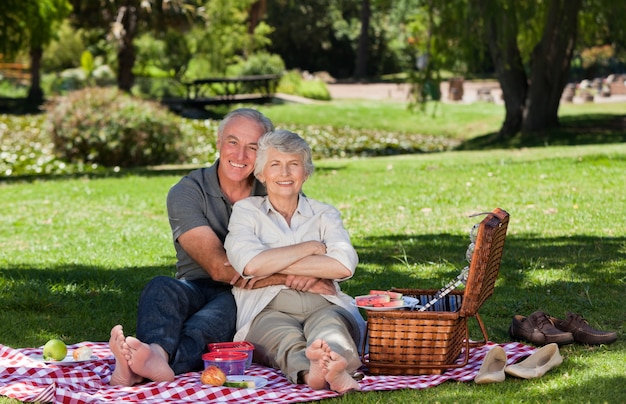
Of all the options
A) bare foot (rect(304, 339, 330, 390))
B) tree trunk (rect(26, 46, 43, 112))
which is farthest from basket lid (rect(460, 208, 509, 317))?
tree trunk (rect(26, 46, 43, 112))

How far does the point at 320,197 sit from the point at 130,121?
9225mm

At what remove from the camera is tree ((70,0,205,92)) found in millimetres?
33750

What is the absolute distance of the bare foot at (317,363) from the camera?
4688 mm

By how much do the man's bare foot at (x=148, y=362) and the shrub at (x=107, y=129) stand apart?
17220 mm

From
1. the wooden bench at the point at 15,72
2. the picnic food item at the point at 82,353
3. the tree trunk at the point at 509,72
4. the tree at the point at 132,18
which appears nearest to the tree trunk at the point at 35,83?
the tree at the point at 132,18

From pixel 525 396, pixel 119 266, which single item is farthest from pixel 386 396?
pixel 119 266

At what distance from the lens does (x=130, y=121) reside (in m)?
21.8

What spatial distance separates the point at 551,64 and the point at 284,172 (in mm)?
18230

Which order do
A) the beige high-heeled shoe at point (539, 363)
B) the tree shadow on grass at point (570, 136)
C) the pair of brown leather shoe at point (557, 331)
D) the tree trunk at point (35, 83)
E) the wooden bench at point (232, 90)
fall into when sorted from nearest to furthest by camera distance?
the beige high-heeled shoe at point (539, 363), the pair of brown leather shoe at point (557, 331), the tree shadow on grass at point (570, 136), the wooden bench at point (232, 90), the tree trunk at point (35, 83)

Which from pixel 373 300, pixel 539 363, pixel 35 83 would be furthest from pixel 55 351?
pixel 35 83

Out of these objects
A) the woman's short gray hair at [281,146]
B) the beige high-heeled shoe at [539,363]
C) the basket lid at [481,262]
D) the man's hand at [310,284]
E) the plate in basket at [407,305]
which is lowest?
the beige high-heeled shoe at [539,363]

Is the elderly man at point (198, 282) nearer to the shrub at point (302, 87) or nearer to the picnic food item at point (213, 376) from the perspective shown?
the picnic food item at point (213, 376)

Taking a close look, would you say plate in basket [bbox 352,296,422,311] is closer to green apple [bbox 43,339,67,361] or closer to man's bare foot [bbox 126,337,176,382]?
man's bare foot [bbox 126,337,176,382]

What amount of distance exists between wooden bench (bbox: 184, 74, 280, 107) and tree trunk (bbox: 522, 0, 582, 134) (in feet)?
54.6
